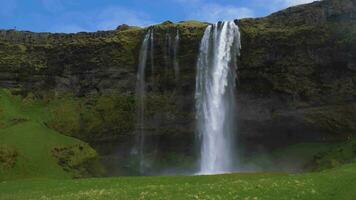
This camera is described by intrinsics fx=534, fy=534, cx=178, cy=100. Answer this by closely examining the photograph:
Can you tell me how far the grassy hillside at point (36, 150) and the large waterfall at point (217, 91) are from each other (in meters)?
17.4

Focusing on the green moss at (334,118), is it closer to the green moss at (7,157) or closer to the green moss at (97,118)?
the green moss at (97,118)

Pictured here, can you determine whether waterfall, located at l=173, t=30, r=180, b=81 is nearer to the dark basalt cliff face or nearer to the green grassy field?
the dark basalt cliff face

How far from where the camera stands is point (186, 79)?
8419 centimetres

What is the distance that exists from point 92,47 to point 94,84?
641 cm

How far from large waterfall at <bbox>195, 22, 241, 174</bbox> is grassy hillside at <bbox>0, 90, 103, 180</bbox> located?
56.9 feet

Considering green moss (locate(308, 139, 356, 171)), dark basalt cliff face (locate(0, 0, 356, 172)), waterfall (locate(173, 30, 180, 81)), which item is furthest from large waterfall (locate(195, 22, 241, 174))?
green moss (locate(308, 139, 356, 171))

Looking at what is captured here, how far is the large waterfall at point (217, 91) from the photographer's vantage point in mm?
79188

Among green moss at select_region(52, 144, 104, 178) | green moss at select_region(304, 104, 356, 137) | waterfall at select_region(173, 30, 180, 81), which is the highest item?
waterfall at select_region(173, 30, 180, 81)

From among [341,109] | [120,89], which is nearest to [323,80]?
[341,109]

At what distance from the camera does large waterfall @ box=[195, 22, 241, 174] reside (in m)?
79.2

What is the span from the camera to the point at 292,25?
7788 cm

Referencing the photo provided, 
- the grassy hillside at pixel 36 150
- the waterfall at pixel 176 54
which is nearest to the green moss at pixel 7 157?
the grassy hillside at pixel 36 150

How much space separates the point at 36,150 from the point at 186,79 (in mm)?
25292

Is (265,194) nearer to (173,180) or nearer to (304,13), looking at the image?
(173,180)
